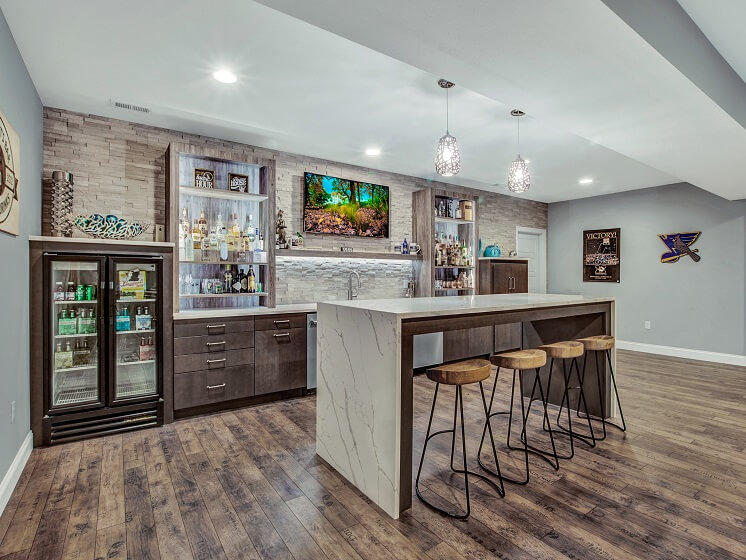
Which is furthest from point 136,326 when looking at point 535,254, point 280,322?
point 535,254

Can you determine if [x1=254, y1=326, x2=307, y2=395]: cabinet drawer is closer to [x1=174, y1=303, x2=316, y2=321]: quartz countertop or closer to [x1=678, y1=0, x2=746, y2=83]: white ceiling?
[x1=174, y1=303, x2=316, y2=321]: quartz countertop

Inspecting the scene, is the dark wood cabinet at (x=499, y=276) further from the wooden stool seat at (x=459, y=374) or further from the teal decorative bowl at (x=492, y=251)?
the wooden stool seat at (x=459, y=374)

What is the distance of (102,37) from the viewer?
248 cm

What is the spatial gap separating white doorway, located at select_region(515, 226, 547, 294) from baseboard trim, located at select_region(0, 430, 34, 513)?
7273 mm

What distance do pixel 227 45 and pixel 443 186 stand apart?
14.2 feet

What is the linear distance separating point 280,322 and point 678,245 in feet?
19.9

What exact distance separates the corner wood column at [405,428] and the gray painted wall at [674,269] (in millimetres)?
6063

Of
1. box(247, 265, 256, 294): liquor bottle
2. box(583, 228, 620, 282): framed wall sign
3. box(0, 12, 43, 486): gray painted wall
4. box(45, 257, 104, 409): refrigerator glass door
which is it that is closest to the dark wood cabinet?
box(583, 228, 620, 282): framed wall sign

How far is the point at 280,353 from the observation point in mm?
4043

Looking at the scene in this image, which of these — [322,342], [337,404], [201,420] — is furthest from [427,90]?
[201,420]

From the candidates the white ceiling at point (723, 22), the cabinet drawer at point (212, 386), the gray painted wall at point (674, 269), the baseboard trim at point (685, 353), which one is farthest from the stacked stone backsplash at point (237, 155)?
the white ceiling at point (723, 22)

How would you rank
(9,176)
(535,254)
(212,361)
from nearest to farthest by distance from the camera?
1. (9,176)
2. (212,361)
3. (535,254)

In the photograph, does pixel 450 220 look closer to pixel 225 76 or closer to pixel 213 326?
pixel 213 326

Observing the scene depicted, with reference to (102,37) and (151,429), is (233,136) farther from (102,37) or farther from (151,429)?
(151,429)
